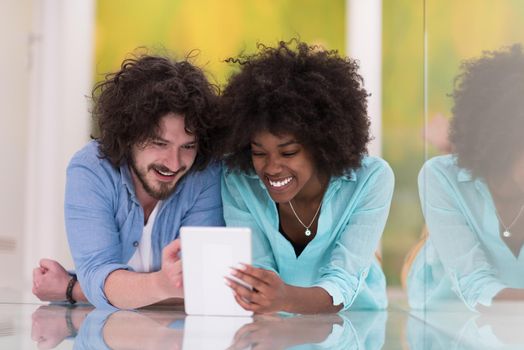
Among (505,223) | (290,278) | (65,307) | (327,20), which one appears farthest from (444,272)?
(327,20)

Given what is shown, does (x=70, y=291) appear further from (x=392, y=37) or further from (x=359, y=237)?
(x=392, y=37)

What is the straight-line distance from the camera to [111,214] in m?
1.76

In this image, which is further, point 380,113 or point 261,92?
point 380,113

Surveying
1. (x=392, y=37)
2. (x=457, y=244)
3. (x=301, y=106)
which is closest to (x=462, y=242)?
(x=457, y=244)

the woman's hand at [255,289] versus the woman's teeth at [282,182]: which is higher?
the woman's teeth at [282,182]

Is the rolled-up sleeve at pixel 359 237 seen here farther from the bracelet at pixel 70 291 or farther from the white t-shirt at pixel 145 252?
the bracelet at pixel 70 291

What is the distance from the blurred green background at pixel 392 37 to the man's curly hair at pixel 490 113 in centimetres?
3

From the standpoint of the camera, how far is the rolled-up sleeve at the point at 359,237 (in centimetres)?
170

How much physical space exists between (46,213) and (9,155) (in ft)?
1.26

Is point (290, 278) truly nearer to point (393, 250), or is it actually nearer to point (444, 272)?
point (444, 272)

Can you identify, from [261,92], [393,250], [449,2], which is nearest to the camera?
[449,2]

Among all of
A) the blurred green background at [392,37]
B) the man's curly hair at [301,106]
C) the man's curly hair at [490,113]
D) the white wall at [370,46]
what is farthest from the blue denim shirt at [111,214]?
the white wall at [370,46]

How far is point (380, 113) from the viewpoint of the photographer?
12.7ft

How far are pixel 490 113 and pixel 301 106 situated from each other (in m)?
0.54
